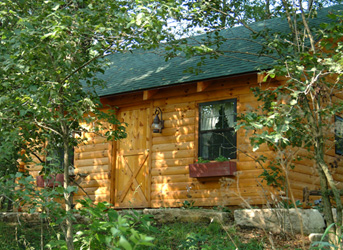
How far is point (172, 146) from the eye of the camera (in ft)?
39.4

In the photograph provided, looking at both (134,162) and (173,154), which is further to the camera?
(134,162)

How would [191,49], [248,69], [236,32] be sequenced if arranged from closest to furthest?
[191,49] < [248,69] < [236,32]

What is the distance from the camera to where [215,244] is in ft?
25.2

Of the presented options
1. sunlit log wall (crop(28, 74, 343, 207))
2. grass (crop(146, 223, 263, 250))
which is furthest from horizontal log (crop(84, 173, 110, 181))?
grass (crop(146, 223, 263, 250))

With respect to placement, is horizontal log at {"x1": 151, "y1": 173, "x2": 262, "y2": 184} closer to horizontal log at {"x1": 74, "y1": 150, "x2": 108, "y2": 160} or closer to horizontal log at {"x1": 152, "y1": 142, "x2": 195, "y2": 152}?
horizontal log at {"x1": 152, "y1": 142, "x2": 195, "y2": 152}

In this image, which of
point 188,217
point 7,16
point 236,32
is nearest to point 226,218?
point 188,217

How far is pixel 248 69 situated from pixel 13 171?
5404 millimetres

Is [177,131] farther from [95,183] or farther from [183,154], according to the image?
[95,183]

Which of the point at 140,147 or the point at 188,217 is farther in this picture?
the point at 140,147

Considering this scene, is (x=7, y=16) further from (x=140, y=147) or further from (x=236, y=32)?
(x=236, y=32)

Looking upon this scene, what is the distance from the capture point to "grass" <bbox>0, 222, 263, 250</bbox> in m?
7.54

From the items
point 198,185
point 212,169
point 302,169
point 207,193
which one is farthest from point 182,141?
point 302,169

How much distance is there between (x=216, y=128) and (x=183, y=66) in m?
2.39

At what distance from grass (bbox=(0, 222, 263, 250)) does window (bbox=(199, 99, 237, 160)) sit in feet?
7.22
